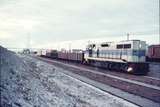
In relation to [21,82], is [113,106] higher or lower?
lower

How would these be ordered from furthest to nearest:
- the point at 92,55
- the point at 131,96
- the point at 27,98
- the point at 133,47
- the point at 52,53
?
1. the point at 52,53
2. the point at 92,55
3. the point at 133,47
4. the point at 131,96
5. the point at 27,98

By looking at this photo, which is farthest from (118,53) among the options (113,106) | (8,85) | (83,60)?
(8,85)

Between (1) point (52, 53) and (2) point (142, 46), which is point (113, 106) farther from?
(1) point (52, 53)

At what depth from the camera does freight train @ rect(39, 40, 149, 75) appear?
97.2ft

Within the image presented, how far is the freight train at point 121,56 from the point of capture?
29641 mm

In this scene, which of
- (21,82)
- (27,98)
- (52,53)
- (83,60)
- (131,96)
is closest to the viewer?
(27,98)

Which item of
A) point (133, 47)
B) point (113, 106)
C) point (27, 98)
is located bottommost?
point (113, 106)

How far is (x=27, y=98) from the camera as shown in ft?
32.0

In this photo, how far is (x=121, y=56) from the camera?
31453 millimetres

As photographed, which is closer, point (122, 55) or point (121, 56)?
point (122, 55)

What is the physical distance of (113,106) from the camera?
1370 cm

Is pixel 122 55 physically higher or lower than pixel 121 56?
higher

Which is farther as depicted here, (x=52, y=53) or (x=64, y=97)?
(x=52, y=53)

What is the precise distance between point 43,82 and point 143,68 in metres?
19.2
